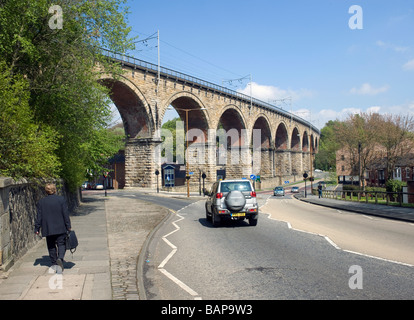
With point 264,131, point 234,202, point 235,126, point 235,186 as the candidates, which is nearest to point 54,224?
point 234,202

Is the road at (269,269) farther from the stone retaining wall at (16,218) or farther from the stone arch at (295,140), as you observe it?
the stone arch at (295,140)

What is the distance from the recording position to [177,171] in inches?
2584

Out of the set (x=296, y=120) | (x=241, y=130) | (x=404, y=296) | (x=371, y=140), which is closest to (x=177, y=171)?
(x=241, y=130)

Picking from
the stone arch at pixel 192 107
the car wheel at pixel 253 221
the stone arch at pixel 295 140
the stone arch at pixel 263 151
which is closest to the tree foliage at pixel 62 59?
the car wheel at pixel 253 221

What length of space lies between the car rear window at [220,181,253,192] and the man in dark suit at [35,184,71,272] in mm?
7784

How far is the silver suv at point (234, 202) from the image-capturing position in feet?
43.2

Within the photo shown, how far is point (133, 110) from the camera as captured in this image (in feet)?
131

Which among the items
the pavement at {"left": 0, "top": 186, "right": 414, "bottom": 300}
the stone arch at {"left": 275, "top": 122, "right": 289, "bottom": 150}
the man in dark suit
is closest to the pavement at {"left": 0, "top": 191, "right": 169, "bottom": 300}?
the pavement at {"left": 0, "top": 186, "right": 414, "bottom": 300}

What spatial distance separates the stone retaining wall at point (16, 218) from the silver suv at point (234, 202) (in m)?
6.27

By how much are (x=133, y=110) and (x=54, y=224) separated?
34208 mm
